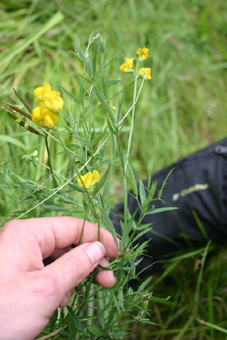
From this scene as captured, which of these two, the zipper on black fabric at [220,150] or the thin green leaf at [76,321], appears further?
the zipper on black fabric at [220,150]

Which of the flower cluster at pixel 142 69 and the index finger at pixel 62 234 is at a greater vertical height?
the flower cluster at pixel 142 69

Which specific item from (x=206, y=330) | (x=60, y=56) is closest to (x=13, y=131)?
(x=60, y=56)

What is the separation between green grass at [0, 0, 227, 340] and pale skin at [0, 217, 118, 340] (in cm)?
31

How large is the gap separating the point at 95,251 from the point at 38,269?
3.9 inches

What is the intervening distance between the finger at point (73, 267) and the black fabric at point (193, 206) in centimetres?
41

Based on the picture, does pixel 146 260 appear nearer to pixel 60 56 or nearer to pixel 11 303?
pixel 11 303

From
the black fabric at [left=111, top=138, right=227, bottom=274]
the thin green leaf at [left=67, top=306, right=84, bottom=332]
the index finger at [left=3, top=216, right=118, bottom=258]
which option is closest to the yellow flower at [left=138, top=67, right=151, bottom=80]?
the index finger at [left=3, top=216, right=118, bottom=258]

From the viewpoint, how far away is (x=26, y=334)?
44cm

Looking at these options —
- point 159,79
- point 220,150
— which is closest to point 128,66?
point 220,150

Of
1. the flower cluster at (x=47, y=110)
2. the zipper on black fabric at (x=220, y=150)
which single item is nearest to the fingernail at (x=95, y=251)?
the flower cluster at (x=47, y=110)

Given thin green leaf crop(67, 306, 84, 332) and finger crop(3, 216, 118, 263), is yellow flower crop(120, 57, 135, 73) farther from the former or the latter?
thin green leaf crop(67, 306, 84, 332)

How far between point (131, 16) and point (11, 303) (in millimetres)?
1463

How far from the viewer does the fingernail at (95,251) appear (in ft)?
1.67

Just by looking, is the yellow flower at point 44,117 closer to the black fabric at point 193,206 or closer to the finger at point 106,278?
the finger at point 106,278
